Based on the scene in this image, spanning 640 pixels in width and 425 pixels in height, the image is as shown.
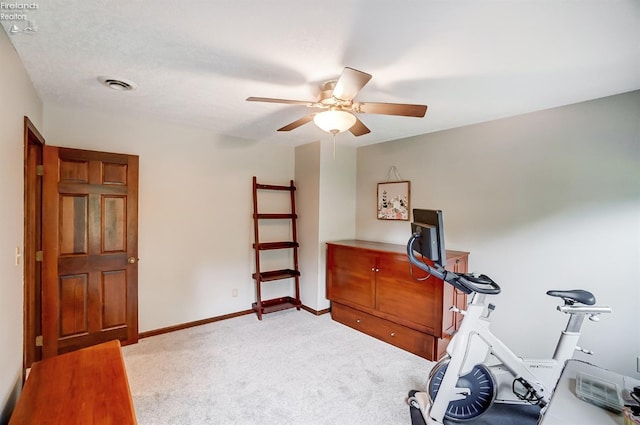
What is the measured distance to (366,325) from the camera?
3553 millimetres

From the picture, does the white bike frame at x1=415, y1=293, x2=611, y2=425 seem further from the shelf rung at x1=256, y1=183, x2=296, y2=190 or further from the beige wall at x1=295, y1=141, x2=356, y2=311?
the shelf rung at x1=256, y1=183, x2=296, y2=190

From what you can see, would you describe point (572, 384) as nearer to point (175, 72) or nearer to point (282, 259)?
point (175, 72)

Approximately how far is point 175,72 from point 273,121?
1232 millimetres

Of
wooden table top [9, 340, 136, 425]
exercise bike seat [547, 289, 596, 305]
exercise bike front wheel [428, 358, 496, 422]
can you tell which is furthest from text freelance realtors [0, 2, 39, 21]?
exercise bike seat [547, 289, 596, 305]

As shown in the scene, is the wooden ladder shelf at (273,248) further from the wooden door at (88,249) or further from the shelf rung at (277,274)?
the wooden door at (88,249)

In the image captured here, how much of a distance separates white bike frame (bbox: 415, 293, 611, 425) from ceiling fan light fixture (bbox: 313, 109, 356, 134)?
145 centimetres

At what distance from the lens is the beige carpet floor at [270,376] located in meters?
2.12

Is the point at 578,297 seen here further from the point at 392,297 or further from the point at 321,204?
the point at 321,204

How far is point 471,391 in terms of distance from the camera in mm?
2031

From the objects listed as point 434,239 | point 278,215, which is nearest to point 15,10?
point 434,239

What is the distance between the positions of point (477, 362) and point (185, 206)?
10.7 feet

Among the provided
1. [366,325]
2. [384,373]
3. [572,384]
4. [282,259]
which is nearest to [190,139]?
[282,259]

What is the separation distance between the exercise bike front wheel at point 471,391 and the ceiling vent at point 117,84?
3.07m

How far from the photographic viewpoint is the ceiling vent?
223cm
